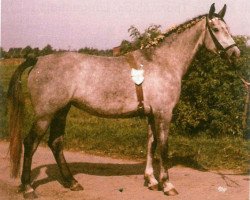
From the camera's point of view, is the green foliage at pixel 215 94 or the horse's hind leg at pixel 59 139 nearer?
the horse's hind leg at pixel 59 139

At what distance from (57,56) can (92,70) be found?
2.00ft

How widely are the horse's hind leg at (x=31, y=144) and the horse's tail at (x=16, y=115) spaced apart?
0.40 ft

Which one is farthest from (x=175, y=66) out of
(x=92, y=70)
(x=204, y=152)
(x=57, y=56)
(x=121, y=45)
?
(x=121, y=45)

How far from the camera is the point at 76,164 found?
8320 mm

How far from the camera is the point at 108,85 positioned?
20.4ft

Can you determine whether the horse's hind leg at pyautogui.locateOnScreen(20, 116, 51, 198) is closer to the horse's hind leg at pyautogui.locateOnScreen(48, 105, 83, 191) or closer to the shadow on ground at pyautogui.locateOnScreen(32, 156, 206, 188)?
the horse's hind leg at pyautogui.locateOnScreen(48, 105, 83, 191)

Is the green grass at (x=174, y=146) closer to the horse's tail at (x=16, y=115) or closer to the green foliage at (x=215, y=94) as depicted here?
the green foliage at (x=215, y=94)

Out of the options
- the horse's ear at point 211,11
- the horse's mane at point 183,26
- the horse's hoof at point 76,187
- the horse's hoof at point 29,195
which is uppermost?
the horse's ear at point 211,11

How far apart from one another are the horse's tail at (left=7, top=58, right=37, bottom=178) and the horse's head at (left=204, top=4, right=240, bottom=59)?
113 inches

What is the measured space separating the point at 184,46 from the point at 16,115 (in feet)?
9.66

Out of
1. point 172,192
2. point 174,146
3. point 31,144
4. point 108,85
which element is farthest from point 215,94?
point 31,144

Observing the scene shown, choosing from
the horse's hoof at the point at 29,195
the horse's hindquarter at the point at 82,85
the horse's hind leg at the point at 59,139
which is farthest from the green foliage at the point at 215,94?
the horse's hoof at the point at 29,195

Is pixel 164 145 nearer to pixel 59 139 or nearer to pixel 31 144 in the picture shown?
pixel 59 139

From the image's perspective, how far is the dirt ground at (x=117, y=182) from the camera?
6.22m
